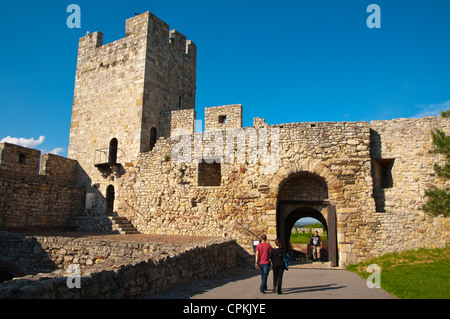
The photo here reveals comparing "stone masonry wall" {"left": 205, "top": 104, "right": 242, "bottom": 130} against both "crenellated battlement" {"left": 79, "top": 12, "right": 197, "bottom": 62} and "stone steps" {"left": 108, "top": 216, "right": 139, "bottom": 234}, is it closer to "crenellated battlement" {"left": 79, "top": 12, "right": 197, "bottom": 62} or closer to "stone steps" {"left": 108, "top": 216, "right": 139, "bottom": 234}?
"crenellated battlement" {"left": 79, "top": 12, "right": 197, "bottom": 62}

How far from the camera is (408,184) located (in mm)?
12234

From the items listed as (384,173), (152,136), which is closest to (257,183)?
(384,173)

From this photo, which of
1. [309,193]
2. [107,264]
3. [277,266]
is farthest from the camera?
[309,193]

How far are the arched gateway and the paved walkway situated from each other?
2.31 meters

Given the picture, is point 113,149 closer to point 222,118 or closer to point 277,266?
point 222,118

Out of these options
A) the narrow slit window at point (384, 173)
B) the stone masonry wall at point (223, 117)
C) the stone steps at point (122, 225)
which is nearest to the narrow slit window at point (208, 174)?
the stone masonry wall at point (223, 117)

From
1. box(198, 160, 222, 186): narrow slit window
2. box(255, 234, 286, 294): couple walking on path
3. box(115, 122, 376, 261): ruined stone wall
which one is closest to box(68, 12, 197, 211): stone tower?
box(115, 122, 376, 261): ruined stone wall

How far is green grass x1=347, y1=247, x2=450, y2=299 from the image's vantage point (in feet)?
23.4

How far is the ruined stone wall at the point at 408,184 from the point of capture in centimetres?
1166

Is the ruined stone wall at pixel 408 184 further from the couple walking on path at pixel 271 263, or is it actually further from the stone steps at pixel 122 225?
the stone steps at pixel 122 225

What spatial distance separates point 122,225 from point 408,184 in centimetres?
1215

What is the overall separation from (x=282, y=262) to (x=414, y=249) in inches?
267

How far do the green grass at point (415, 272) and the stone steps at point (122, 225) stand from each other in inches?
374
